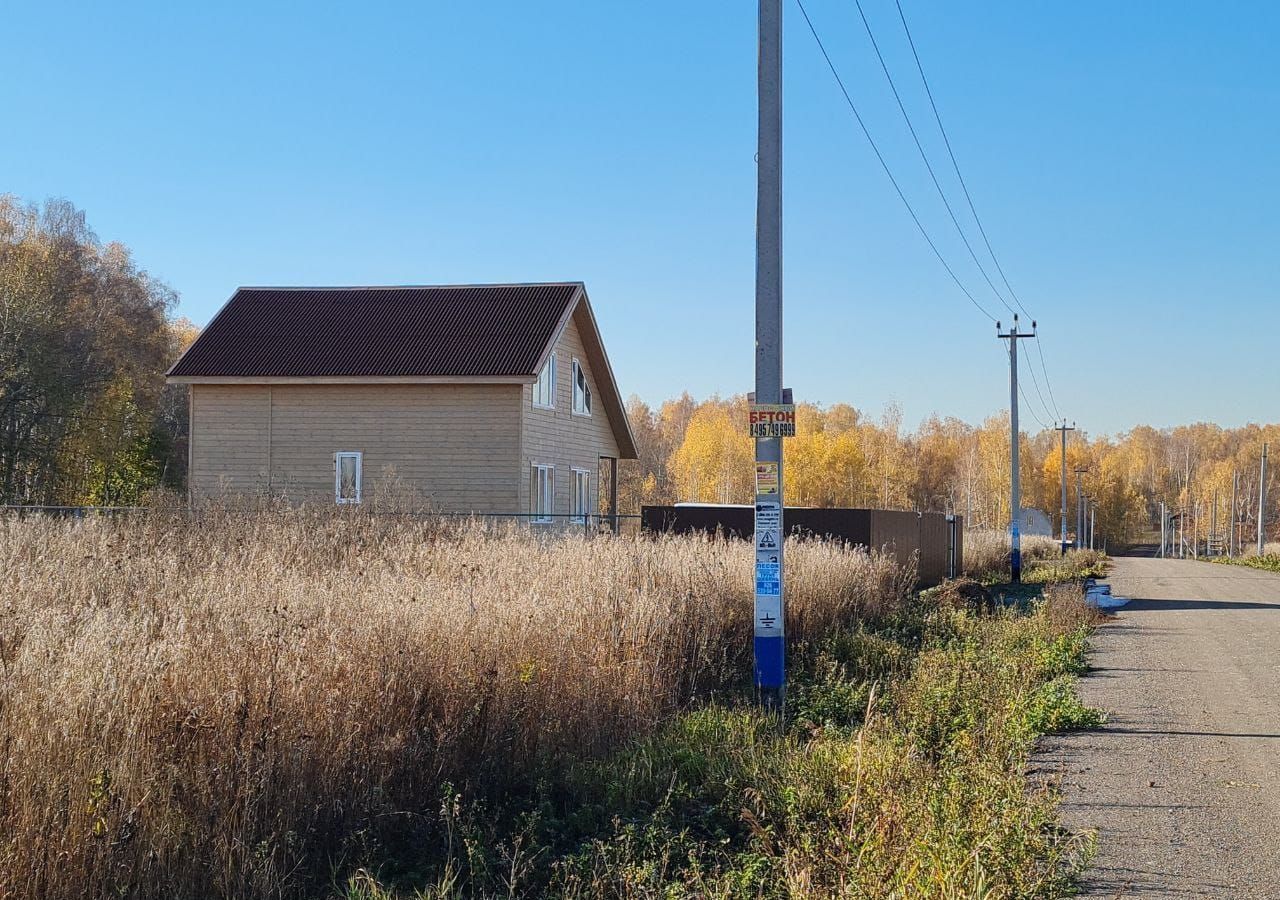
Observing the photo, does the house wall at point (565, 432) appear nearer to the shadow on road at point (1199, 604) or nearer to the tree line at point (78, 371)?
the shadow on road at point (1199, 604)

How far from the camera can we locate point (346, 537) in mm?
15914

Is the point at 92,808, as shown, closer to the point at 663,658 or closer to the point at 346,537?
the point at 663,658

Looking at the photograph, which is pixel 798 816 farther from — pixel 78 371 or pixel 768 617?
pixel 78 371

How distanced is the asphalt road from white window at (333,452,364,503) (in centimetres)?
1693

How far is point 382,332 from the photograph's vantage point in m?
28.2

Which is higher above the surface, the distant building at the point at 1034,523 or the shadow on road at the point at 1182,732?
the shadow on road at the point at 1182,732

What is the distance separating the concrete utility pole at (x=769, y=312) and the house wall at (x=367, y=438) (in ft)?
53.4

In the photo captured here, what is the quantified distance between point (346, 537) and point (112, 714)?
34.8ft

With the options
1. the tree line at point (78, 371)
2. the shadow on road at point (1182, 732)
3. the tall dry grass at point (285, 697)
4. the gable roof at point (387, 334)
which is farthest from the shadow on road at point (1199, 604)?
the tree line at point (78, 371)

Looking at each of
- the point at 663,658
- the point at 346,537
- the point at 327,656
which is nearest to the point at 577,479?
the point at 346,537

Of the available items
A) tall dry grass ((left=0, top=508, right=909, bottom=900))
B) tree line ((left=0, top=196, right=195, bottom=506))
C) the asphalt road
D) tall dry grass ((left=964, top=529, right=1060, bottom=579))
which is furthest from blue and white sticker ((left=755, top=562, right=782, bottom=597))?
tree line ((left=0, top=196, right=195, bottom=506))

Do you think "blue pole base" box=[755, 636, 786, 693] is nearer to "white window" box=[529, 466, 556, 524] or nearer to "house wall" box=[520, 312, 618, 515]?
"house wall" box=[520, 312, 618, 515]

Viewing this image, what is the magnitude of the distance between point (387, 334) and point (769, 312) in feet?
62.7

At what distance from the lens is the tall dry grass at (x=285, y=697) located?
5176 mm
